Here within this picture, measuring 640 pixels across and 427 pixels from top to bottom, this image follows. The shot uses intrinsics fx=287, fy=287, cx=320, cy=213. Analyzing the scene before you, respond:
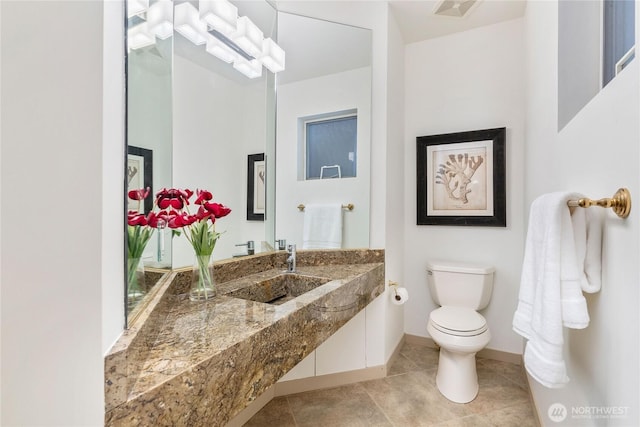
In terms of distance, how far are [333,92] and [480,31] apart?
1.25 m

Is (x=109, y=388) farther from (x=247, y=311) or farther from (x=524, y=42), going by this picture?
(x=524, y=42)

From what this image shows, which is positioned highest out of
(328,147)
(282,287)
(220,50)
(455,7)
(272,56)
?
(455,7)

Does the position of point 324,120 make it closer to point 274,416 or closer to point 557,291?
point 557,291

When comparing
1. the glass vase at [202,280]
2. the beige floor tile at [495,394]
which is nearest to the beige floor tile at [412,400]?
the beige floor tile at [495,394]

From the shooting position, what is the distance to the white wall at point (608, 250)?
2.12ft

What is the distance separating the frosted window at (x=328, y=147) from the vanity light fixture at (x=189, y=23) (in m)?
0.91

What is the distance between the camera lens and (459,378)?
1.75 meters

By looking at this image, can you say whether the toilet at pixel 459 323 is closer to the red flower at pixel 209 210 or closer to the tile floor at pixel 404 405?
the tile floor at pixel 404 405

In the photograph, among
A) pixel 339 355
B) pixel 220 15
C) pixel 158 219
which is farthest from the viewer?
pixel 339 355

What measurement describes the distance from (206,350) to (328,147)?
171 cm

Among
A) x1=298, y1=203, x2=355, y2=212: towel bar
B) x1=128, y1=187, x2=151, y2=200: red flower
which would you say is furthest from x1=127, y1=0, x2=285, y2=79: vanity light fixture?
x1=298, y1=203, x2=355, y2=212: towel bar

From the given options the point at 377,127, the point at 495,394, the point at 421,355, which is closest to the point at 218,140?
the point at 377,127
